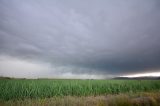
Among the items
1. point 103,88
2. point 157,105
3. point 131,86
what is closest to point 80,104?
point 157,105

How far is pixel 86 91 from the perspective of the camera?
62.2 ft

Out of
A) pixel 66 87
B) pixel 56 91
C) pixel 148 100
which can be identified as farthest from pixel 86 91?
pixel 148 100

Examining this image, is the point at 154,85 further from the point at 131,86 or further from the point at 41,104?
the point at 41,104

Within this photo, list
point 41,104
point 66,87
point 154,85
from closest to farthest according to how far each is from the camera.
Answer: point 41,104
point 66,87
point 154,85

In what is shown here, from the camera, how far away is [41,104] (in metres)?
9.73

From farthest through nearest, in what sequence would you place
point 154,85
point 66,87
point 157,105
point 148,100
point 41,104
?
point 154,85 → point 66,87 → point 148,100 → point 157,105 → point 41,104

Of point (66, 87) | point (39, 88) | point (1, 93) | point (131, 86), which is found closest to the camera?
point (1, 93)

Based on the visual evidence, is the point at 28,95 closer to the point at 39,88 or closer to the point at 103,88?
the point at 39,88

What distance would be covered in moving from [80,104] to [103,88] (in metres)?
11.3

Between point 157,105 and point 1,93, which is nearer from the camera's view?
point 157,105

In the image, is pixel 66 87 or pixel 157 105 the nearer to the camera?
pixel 157 105

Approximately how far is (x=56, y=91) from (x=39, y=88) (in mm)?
1897

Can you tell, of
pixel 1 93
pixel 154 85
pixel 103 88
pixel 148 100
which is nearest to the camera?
pixel 148 100

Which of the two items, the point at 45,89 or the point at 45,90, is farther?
the point at 45,89
